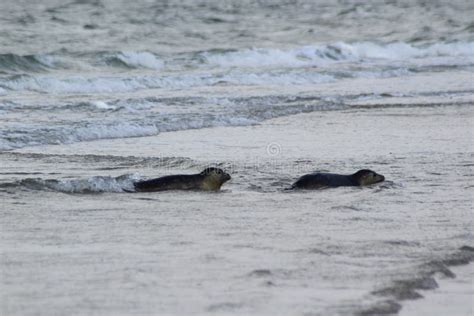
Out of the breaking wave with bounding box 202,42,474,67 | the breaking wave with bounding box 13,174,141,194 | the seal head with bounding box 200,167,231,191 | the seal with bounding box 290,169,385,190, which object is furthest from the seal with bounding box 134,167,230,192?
the breaking wave with bounding box 202,42,474,67

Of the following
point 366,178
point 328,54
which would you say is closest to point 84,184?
point 366,178

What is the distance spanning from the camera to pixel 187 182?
327 inches

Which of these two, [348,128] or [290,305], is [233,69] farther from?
[290,305]

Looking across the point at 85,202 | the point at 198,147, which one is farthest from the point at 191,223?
the point at 198,147

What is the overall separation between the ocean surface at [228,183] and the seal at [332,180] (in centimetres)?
17

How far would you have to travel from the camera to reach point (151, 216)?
7.03m

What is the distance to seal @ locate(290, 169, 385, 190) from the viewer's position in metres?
8.33

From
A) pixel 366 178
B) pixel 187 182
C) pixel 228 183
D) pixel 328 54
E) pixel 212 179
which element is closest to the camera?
pixel 212 179

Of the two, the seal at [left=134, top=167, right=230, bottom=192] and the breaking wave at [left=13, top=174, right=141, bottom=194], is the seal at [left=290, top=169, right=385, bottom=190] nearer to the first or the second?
the seal at [left=134, top=167, right=230, bottom=192]

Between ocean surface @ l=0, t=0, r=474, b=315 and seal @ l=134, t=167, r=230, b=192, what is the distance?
0.13 metres

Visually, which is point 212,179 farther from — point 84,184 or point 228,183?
point 84,184

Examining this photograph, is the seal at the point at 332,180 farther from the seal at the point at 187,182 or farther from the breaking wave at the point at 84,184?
the breaking wave at the point at 84,184

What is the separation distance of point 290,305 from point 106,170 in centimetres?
470

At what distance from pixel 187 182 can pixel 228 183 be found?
1.59 ft
